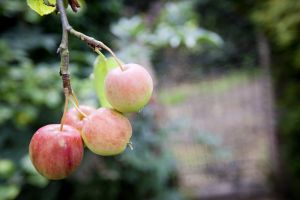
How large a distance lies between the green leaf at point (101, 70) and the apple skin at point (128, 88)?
77 millimetres

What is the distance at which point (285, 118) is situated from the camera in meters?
3.00

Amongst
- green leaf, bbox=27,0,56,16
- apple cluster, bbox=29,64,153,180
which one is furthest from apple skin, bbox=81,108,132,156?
green leaf, bbox=27,0,56,16

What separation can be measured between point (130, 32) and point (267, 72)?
192cm

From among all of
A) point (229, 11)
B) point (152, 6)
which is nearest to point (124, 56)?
point (152, 6)

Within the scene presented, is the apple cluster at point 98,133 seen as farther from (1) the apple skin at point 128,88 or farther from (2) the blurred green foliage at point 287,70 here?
(2) the blurred green foliage at point 287,70

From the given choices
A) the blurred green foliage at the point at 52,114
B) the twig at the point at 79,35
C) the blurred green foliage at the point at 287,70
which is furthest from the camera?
→ the blurred green foliage at the point at 287,70

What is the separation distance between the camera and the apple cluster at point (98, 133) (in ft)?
1.35

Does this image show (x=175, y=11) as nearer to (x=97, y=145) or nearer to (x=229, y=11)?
(x=97, y=145)

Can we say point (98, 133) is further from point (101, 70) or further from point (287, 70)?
point (287, 70)

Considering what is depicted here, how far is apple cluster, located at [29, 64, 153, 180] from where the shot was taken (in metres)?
0.41

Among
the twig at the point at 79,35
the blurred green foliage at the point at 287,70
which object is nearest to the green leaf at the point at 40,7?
the twig at the point at 79,35

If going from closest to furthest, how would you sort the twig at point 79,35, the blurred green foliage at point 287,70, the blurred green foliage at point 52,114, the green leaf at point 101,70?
1. the twig at point 79,35
2. the green leaf at point 101,70
3. the blurred green foliage at point 52,114
4. the blurred green foliage at point 287,70

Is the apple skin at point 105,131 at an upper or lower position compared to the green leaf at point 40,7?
lower

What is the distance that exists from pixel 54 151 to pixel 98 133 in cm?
4
